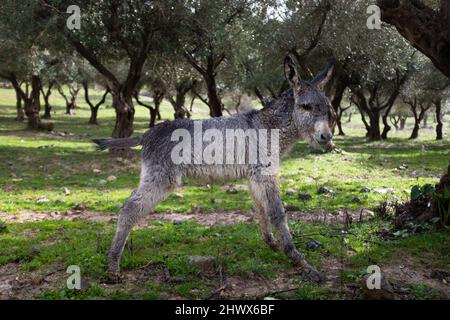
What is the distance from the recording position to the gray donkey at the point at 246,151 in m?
5.95

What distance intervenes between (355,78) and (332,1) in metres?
11.8

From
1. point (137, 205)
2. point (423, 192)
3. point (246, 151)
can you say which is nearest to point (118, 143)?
point (137, 205)

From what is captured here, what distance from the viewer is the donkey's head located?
609 centimetres

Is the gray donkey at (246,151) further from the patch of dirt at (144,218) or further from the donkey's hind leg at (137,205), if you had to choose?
the patch of dirt at (144,218)

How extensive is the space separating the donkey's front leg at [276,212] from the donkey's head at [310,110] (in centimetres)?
92

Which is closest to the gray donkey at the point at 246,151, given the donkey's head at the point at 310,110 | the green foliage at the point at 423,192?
the donkey's head at the point at 310,110

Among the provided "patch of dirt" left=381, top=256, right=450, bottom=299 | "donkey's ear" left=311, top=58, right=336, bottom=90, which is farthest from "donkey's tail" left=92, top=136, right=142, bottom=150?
"patch of dirt" left=381, top=256, right=450, bottom=299

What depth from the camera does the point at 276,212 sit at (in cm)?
623

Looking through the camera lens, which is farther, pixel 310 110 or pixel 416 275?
pixel 310 110

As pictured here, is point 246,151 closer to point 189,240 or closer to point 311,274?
point 311,274

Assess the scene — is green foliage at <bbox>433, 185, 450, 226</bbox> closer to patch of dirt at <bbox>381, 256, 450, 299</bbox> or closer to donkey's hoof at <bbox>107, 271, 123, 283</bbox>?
patch of dirt at <bbox>381, 256, 450, 299</bbox>

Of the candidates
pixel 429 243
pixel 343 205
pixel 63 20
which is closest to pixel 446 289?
pixel 429 243

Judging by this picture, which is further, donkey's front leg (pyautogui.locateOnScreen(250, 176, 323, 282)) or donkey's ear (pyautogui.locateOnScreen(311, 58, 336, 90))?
donkey's ear (pyautogui.locateOnScreen(311, 58, 336, 90))

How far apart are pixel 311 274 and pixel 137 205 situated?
8.84 feet
